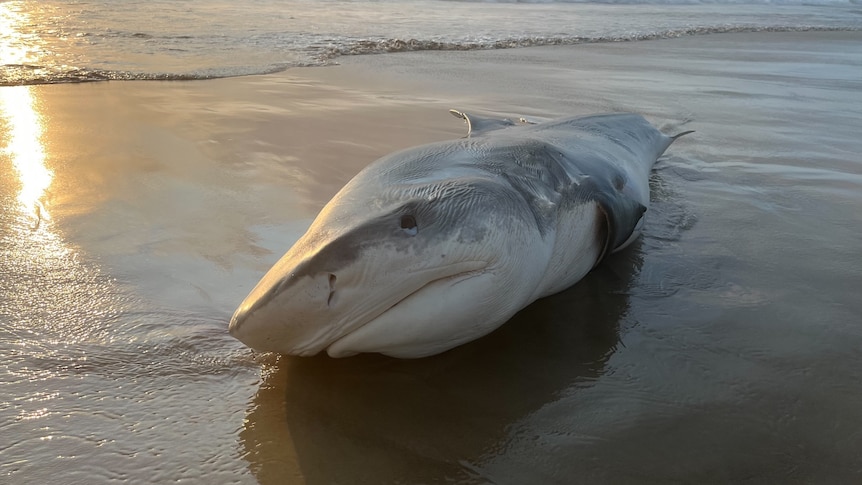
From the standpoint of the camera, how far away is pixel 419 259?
74.3 inches

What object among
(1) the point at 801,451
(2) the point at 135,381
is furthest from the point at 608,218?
(2) the point at 135,381

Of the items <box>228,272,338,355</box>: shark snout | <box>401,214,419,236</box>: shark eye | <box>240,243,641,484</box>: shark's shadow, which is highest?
<box>401,214,419,236</box>: shark eye

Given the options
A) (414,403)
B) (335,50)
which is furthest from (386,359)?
(335,50)

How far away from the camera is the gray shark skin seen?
5.99 ft

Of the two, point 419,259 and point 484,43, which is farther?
point 484,43

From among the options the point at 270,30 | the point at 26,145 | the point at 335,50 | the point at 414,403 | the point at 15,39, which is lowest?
the point at 414,403

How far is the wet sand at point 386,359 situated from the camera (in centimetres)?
183

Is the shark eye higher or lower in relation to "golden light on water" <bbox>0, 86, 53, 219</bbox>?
higher

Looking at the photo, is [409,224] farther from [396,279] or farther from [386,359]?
[386,359]

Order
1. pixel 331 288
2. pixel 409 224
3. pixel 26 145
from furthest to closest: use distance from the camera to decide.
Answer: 1. pixel 26 145
2. pixel 409 224
3. pixel 331 288

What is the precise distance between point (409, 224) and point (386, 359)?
0.51m

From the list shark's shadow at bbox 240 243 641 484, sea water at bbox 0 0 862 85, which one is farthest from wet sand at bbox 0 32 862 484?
sea water at bbox 0 0 862 85

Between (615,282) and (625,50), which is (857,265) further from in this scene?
(625,50)

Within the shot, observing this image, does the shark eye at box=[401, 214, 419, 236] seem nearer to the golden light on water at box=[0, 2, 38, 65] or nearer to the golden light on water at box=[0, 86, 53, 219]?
A: the golden light on water at box=[0, 86, 53, 219]
